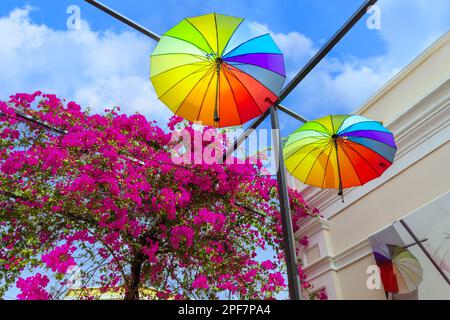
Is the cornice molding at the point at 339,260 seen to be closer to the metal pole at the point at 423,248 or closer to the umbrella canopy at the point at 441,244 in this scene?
the metal pole at the point at 423,248

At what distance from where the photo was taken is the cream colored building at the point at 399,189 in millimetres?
5539

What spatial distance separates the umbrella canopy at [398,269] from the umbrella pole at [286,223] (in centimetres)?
313

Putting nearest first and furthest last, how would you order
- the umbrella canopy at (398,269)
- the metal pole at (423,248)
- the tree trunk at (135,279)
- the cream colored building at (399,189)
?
the metal pole at (423,248)
the umbrella canopy at (398,269)
the cream colored building at (399,189)
the tree trunk at (135,279)

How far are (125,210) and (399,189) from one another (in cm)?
448

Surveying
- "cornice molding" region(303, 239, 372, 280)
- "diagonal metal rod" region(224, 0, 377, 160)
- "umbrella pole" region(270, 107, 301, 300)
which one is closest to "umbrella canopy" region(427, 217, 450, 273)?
"cornice molding" region(303, 239, 372, 280)

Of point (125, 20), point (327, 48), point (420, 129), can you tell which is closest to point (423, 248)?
point (420, 129)

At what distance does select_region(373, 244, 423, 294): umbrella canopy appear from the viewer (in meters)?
5.35

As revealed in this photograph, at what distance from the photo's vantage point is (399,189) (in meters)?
6.10

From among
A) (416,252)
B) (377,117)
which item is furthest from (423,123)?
(416,252)

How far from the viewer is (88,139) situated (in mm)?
6324

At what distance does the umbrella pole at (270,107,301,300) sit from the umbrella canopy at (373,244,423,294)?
313 cm

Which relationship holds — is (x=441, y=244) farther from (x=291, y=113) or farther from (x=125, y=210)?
(x=125, y=210)

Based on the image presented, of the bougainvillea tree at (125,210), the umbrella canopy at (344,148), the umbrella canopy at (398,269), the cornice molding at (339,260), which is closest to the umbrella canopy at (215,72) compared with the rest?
the umbrella canopy at (344,148)

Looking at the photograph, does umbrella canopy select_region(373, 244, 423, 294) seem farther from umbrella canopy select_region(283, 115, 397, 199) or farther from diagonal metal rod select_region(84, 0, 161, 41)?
diagonal metal rod select_region(84, 0, 161, 41)
